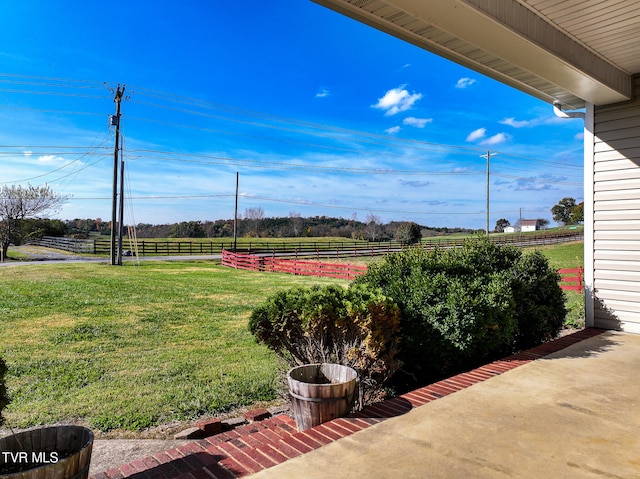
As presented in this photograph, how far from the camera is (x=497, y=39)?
2.82m

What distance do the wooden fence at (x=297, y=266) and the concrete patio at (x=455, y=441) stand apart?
35.0ft

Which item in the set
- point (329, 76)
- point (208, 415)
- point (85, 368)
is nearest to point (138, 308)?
point (85, 368)

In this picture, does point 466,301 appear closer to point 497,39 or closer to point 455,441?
point 455,441

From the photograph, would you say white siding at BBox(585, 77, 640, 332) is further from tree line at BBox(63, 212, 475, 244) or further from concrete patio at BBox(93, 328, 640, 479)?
tree line at BBox(63, 212, 475, 244)

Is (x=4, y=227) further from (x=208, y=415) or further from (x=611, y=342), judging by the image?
(x=611, y=342)

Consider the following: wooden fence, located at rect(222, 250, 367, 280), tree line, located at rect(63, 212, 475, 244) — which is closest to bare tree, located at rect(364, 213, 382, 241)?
tree line, located at rect(63, 212, 475, 244)

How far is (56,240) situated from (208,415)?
32.6 metres

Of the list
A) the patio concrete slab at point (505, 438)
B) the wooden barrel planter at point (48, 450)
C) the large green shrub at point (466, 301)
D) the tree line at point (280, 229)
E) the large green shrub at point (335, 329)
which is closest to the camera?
the wooden barrel planter at point (48, 450)

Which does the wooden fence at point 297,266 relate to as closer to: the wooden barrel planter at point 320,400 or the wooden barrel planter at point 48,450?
the wooden barrel planter at point 320,400

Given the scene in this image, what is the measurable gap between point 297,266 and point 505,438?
15.0 m

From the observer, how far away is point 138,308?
26.4 ft

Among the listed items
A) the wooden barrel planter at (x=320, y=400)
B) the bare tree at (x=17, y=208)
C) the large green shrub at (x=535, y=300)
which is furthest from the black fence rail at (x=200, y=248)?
the wooden barrel planter at (x=320, y=400)

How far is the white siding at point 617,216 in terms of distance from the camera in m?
4.72

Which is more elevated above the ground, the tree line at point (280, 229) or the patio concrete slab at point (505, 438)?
the tree line at point (280, 229)
